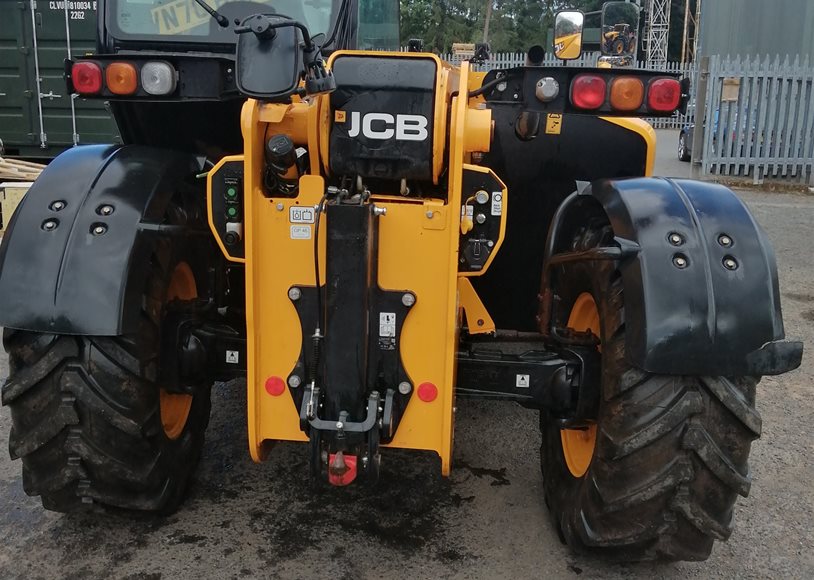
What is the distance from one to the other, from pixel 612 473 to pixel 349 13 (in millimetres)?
2538

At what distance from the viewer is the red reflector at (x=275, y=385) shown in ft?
Result: 9.03

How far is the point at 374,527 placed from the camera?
3232 mm

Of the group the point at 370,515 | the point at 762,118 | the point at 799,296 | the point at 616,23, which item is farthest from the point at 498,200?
the point at 762,118

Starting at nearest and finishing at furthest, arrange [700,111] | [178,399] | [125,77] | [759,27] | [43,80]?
Result: 1. [125,77]
2. [178,399]
3. [43,80]
4. [700,111]
5. [759,27]

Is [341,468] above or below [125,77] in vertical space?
below

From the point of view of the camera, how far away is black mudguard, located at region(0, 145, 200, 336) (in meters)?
2.59

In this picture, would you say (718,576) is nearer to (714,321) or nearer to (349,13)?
(714,321)

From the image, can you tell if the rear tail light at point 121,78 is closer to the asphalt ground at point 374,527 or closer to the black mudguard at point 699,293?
the asphalt ground at point 374,527

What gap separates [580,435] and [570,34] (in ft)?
6.27

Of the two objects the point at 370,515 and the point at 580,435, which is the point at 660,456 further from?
the point at 370,515

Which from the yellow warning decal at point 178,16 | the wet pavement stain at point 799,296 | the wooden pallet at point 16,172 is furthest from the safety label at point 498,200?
the wooden pallet at point 16,172

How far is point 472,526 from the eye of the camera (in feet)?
10.8

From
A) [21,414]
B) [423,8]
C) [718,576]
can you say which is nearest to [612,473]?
[718,576]

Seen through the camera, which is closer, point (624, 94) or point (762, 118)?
Answer: point (624, 94)
